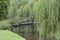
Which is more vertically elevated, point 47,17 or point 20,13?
point 47,17

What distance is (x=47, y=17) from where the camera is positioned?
11.2 metres

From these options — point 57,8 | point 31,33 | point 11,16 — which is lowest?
point 31,33

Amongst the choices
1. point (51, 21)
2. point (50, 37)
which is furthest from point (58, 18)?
point (50, 37)

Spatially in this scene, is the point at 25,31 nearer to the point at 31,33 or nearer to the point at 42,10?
the point at 31,33

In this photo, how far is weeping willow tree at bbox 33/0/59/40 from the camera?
10.9 metres

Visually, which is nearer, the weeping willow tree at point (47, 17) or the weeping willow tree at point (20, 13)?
the weeping willow tree at point (47, 17)

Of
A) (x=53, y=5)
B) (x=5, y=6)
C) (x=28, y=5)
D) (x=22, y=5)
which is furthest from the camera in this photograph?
(x=22, y=5)

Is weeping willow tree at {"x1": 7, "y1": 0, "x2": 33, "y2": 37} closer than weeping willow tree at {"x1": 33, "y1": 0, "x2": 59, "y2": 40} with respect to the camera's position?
No

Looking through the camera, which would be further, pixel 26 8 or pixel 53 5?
pixel 26 8

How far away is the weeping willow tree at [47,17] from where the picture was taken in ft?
35.9

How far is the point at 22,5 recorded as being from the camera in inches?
643

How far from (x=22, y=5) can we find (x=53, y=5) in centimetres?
570

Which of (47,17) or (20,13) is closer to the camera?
(47,17)

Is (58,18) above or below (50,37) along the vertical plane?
above
